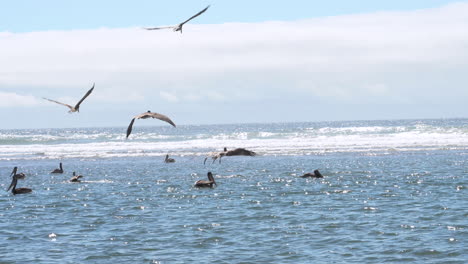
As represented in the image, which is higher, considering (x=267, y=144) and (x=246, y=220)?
(x=267, y=144)

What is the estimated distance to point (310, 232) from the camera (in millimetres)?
15344

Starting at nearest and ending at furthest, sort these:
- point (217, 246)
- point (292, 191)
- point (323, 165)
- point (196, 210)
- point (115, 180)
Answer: point (217, 246) → point (196, 210) → point (292, 191) → point (115, 180) → point (323, 165)

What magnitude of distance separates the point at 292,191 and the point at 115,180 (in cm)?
1053

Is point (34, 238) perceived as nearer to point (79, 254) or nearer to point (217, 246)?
point (79, 254)

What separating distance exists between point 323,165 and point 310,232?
75.2 feet

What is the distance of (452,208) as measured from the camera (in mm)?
18219

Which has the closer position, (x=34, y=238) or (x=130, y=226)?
(x=34, y=238)

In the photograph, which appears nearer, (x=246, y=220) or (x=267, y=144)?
(x=246, y=220)

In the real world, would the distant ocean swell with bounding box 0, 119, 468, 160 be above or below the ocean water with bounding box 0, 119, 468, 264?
above

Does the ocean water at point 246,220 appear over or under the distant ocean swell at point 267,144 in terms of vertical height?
under

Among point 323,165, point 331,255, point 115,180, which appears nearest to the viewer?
point 331,255

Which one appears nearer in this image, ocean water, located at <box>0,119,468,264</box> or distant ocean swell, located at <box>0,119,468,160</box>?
ocean water, located at <box>0,119,468,264</box>

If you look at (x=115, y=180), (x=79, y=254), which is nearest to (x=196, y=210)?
(x=79, y=254)

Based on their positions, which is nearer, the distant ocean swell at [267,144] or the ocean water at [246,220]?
the ocean water at [246,220]
